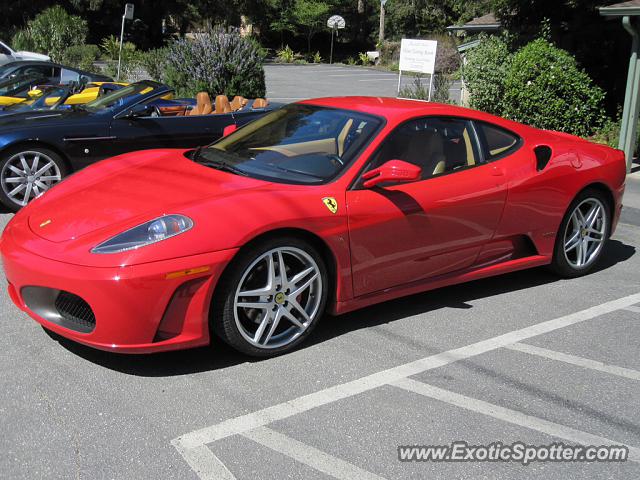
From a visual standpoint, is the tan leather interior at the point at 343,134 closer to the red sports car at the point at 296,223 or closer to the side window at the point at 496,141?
the red sports car at the point at 296,223

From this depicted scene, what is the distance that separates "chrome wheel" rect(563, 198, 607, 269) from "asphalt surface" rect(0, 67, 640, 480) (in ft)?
2.85

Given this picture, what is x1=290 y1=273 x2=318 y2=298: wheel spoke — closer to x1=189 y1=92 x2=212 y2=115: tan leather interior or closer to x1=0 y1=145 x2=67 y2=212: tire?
x1=0 y1=145 x2=67 y2=212: tire

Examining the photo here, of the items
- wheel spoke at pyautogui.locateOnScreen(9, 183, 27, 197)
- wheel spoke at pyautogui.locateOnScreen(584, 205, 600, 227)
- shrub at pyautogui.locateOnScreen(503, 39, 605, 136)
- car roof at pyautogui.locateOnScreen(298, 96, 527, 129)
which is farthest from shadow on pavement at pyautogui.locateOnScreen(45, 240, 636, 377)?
shrub at pyautogui.locateOnScreen(503, 39, 605, 136)

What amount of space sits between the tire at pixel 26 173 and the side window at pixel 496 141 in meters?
4.21

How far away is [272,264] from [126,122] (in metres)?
4.29

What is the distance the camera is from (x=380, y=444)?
3219 millimetres

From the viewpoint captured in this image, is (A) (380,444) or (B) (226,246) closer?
(A) (380,444)

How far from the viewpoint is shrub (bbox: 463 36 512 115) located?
13.8 metres

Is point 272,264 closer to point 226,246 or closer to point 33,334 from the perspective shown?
point 226,246

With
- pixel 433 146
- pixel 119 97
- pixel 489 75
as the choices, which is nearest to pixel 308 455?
pixel 433 146

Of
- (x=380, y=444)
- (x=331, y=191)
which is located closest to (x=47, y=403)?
(x=380, y=444)

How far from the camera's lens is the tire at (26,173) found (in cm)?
691

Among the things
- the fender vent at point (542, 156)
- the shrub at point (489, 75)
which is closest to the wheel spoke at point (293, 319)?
the fender vent at point (542, 156)

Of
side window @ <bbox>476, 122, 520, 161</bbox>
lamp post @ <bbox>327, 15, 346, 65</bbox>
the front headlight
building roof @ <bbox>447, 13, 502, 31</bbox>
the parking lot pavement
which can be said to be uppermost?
lamp post @ <bbox>327, 15, 346, 65</bbox>
